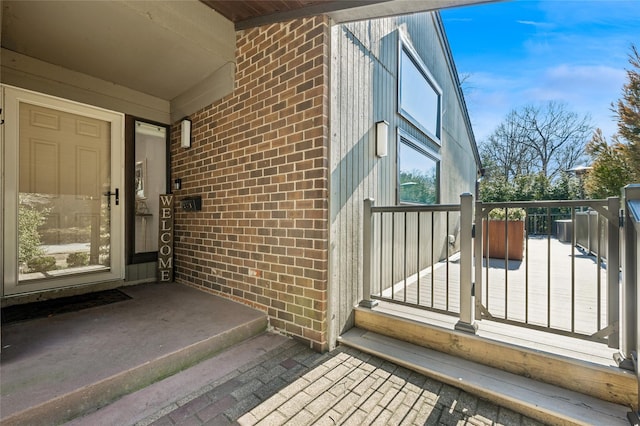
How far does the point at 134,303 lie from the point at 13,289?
1.19 metres

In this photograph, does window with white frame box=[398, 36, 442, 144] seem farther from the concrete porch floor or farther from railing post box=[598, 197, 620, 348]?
the concrete porch floor

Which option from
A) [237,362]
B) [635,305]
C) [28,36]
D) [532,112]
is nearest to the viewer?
[635,305]

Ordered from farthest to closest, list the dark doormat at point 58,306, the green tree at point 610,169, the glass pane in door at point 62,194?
the green tree at point 610,169, the glass pane in door at point 62,194, the dark doormat at point 58,306

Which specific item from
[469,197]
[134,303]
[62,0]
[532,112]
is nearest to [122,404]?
[134,303]

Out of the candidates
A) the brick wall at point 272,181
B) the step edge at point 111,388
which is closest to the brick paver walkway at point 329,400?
the step edge at point 111,388

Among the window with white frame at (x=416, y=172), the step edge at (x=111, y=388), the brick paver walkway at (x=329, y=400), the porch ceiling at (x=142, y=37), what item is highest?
the porch ceiling at (x=142, y=37)

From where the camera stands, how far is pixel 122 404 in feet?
5.25

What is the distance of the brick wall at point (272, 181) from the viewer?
2.30m

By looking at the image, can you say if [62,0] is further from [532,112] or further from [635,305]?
[532,112]

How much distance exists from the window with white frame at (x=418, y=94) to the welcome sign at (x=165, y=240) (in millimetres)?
3531

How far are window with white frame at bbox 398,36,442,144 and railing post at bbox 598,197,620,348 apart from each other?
263 cm

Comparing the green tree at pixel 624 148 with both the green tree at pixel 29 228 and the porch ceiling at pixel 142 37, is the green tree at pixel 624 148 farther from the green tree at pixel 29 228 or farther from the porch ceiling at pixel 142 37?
the green tree at pixel 29 228

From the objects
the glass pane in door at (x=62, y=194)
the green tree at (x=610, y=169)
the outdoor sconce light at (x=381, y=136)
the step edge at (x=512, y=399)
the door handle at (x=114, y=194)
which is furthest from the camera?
the green tree at (x=610, y=169)

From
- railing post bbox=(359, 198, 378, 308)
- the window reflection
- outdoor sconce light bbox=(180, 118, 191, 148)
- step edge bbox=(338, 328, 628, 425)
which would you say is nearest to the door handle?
the window reflection
